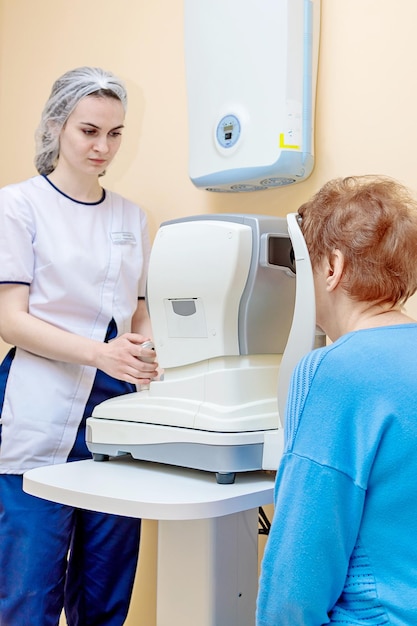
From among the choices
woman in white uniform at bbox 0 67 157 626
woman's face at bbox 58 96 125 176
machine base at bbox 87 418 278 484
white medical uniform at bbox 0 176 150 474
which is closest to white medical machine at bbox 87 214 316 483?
machine base at bbox 87 418 278 484

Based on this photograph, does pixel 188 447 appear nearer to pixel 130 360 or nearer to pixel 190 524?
pixel 190 524

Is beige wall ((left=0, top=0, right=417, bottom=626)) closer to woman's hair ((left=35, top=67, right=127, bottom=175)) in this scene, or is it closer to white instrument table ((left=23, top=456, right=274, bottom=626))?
woman's hair ((left=35, top=67, right=127, bottom=175))

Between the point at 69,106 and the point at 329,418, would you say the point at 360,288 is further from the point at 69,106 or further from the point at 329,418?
the point at 69,106

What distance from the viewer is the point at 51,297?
1681 millimetres

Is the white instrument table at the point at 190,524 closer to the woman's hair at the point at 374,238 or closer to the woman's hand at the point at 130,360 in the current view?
the woman's hand at the point at 130,360

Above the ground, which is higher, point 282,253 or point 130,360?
point 282,253

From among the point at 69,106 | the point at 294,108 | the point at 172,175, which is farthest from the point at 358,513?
the point at 172,175

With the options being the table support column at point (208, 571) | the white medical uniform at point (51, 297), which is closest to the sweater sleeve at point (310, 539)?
the table support column at point (208, 571)

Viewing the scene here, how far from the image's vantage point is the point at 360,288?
3.34 ft

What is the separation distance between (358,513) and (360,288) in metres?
0.32

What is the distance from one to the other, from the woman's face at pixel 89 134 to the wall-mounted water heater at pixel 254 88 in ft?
0.78

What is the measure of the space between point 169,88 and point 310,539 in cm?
159

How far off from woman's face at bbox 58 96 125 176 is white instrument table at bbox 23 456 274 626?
→ 738mm

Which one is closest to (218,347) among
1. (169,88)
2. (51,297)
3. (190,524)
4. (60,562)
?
(190,524)
